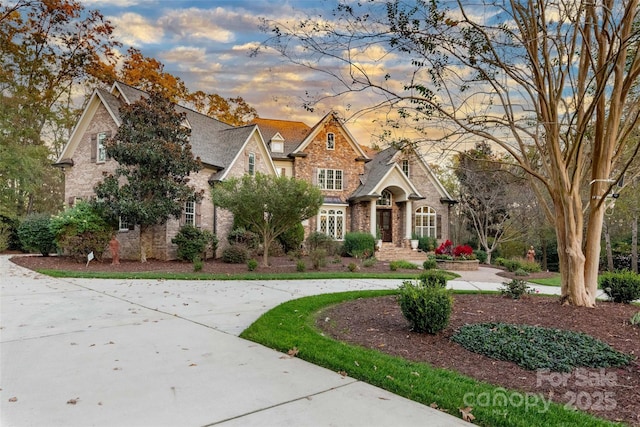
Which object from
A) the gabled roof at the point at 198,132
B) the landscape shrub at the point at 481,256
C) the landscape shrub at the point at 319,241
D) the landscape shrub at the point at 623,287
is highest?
the gabled roof at the point at 198,132

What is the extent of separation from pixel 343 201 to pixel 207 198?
9.22 meters

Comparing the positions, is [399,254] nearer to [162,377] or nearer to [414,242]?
[414,242]

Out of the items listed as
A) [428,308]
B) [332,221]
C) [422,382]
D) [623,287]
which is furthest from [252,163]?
[422,382]

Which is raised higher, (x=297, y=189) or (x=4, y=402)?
(x=297, y=189)

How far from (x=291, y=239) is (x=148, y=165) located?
863 centimetres

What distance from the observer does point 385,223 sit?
26266 millimetres

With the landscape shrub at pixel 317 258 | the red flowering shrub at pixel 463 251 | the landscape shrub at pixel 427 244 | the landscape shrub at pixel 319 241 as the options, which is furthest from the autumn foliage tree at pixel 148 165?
the landscape shrub at pixel 427 244

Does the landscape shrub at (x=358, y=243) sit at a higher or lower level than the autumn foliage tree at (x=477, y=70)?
lower

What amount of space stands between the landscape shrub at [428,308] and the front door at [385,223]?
20.7 meters

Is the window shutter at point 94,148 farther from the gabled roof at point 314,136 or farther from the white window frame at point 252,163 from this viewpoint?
the gabled roof at point 314,136

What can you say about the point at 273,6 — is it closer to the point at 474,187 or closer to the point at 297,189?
the point at 297,189

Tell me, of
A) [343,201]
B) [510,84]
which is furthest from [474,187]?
[510,84]

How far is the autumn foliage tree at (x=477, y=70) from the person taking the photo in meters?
6.88

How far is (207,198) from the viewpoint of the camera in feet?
64.3
